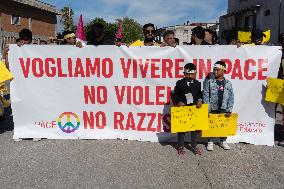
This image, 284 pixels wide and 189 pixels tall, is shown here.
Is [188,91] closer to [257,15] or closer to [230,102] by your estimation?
[230,102]

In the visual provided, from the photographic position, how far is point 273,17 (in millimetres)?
Answer: 25516

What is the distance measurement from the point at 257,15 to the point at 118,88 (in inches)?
1007

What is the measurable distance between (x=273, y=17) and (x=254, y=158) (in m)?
22.3

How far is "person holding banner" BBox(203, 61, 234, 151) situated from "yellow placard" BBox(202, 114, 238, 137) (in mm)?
99

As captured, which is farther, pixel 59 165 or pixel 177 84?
pixel 177 84

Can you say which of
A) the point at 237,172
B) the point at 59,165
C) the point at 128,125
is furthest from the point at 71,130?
the point at 237,172

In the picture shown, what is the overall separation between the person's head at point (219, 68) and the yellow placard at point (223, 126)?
2.24 feet

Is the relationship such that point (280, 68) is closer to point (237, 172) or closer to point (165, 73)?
point (165, 73)

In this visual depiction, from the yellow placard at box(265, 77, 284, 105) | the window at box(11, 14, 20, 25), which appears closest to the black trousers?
the yellow placard at box(265, 77, 284, 105)

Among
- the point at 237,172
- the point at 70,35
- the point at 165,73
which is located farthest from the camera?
the point at 70,35

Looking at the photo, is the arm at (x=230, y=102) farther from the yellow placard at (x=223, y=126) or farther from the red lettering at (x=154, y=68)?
the red lettering at (x=154, y=68)

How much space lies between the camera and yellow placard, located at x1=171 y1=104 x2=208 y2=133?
5777 millimetres

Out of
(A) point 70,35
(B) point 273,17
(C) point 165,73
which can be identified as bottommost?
(C) point 165,73

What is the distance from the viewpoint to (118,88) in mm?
6523
